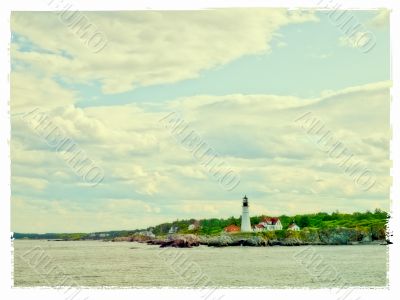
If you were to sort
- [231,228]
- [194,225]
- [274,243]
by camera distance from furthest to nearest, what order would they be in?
1. [274,243]
2. [231,228]
3. [194,225]

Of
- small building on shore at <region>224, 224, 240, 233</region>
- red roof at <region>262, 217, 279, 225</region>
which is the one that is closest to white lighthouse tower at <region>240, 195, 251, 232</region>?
small building on shore at <region>224, 224, 240, 233</region>

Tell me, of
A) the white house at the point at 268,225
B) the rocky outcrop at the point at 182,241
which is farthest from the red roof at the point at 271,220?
the rocky outcrop at the point at 182,241

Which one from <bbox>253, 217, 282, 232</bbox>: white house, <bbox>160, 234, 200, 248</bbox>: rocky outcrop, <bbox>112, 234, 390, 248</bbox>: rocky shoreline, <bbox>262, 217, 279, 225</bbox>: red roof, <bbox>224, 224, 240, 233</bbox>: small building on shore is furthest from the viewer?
<bbox>224, 224, 240, 233</bbox>: small building on shore

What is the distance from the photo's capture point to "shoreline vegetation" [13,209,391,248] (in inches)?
705

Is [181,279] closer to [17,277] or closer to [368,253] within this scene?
[17,277]

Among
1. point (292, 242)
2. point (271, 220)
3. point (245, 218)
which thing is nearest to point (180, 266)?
point (245, 218)

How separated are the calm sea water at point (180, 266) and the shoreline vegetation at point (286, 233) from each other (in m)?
0.41

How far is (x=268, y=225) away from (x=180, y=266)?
4.89 meters

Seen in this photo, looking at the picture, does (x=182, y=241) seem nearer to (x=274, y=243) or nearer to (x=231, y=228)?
(x=231, y=228)

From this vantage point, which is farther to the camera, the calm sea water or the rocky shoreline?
the rocky shoreline

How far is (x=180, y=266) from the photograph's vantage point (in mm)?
16188

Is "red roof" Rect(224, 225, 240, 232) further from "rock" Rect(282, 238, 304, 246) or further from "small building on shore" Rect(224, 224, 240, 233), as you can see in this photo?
"rock" Rect(282, 238, 304, 246)
